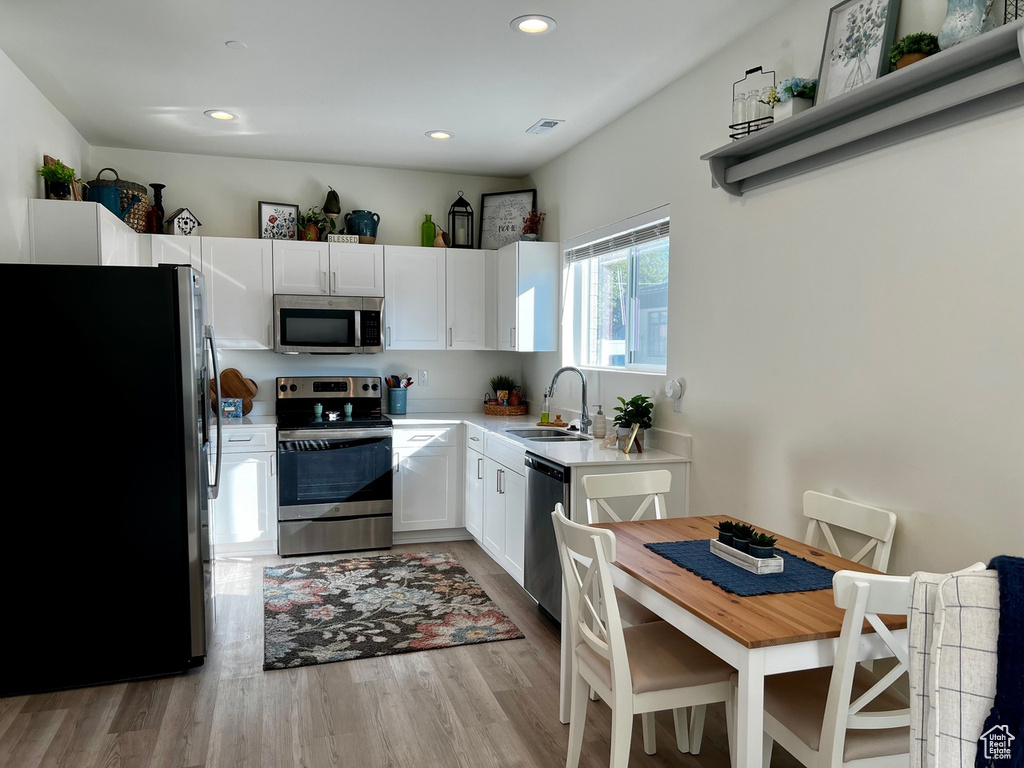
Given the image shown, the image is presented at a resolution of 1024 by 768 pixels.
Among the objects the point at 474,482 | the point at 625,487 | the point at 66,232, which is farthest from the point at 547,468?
the point at 66,232

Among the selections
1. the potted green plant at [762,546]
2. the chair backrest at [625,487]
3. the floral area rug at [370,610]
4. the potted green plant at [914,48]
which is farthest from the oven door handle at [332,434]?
the potted green plant at [914,48]

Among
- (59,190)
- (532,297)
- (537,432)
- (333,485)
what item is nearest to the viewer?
(59,190)

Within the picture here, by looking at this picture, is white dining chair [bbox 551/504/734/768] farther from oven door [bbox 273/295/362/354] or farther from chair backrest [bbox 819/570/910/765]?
oven door [bbox 273/295/362/354]

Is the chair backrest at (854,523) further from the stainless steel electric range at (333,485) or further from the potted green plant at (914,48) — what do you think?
the stainless steel electric range at (333,485)

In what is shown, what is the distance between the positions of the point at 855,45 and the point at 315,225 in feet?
12.2

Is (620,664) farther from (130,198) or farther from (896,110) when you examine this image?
(130,198)

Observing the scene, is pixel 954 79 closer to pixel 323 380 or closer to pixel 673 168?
pixel 673 168

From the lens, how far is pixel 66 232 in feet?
11.5

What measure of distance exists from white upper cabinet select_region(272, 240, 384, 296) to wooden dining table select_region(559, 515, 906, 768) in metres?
3.47

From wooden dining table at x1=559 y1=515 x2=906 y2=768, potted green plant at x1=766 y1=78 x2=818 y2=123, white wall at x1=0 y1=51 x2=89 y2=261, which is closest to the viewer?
wooden dining table at x1=559 y1=515 x2=906 y2=768

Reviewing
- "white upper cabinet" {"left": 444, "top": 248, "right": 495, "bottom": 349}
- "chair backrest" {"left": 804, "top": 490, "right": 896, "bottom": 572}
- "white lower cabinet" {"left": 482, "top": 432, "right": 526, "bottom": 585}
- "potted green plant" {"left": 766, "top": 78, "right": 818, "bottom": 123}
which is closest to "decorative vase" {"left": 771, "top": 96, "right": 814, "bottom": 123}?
"potted green plant" {"left": 766, "top": 78, "right": 818, "bottom": 123}

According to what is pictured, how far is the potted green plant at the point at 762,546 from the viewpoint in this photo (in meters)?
2.09

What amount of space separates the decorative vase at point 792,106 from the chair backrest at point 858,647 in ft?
5.27

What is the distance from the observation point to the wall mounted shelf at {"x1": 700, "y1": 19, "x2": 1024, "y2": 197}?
181 cm
